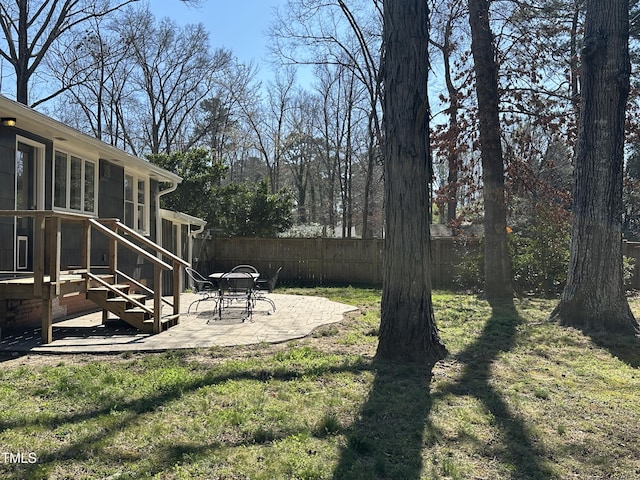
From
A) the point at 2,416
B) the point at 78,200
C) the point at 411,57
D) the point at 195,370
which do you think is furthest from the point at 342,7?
the point at 2,416

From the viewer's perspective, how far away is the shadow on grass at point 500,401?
294cm

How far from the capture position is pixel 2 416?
3502 millimetres

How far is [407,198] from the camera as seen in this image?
17.1ft

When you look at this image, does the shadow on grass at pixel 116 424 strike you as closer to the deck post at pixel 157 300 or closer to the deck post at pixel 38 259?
the deck post at pixel 157 300

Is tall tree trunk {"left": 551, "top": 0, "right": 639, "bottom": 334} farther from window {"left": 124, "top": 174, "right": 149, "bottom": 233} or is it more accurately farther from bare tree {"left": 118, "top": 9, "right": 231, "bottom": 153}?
bare tree {"left": 118, "top": 9, "right": 231, "bottom": 153}

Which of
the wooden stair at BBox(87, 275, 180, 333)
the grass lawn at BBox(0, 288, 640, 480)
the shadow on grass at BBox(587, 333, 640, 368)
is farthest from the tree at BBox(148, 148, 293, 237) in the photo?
the shadow on grass at BBox(587, 333, 640, 368)

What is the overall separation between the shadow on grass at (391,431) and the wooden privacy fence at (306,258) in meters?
11.7

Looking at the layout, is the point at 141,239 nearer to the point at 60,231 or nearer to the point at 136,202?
the point at 60,231

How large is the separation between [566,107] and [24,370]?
12.8 metres

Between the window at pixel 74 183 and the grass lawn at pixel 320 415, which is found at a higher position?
the window at pixel 74 183

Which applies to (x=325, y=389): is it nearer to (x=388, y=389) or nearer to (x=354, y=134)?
(x=388, y=389)

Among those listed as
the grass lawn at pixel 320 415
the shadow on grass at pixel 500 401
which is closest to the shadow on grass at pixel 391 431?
the grass lawn at pixel 320 415

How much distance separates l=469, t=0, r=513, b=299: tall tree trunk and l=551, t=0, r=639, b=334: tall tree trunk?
3.69 m

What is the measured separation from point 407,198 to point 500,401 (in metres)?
2.22
